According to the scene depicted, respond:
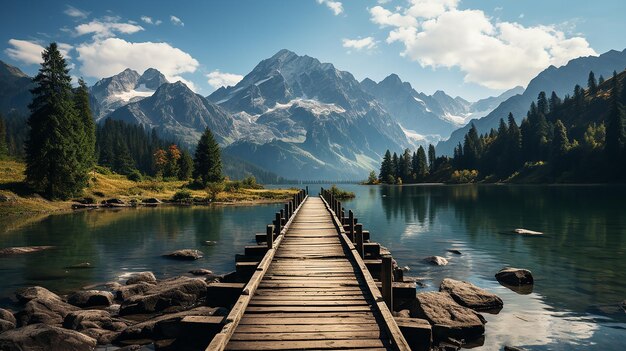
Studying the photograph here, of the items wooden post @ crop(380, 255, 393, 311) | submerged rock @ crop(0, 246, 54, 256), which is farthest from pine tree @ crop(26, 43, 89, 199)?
wooden post @ crop(380, 255, 393, 311)

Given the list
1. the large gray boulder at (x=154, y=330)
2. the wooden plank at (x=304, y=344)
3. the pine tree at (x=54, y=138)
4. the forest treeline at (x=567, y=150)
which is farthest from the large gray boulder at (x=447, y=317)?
the forest treeline at (x=567, y=150)

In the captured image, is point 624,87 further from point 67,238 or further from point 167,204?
point 67,238

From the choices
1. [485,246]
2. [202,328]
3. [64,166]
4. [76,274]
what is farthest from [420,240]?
[64,166]

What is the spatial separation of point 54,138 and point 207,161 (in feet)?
143

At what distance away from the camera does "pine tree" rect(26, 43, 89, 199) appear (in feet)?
220

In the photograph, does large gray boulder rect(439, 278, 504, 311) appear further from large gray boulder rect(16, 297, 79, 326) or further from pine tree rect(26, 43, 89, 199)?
pine tree rect(26, 43, 89, 199)

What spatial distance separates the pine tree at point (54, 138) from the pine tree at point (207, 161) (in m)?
35.4

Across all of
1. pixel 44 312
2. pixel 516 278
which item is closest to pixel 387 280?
pixel 44 312

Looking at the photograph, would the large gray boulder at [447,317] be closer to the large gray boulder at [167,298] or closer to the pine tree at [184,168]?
the large gray boulder at [167,298]

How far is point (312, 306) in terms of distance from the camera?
38.0ft

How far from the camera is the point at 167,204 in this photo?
87.6 metres

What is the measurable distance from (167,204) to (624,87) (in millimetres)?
218886

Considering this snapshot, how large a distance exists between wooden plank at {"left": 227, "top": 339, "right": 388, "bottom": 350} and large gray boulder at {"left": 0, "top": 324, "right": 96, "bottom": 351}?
7698 mm

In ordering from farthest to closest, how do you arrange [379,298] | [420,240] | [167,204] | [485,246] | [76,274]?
1. [167,204]
2. [420,240]
3. [485,246]
4. [76,274]
5. [379,298]
